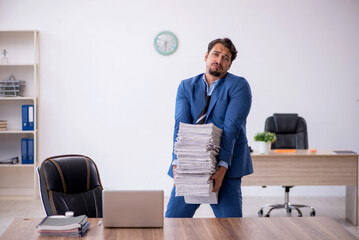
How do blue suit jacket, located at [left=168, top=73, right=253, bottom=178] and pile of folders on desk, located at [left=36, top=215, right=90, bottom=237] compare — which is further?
blue suit jacket, located at [left=168, top=73, right=253, bottom=178]

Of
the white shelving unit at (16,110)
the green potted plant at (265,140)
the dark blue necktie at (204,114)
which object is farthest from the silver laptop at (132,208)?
the white shelving unit at (16,110)

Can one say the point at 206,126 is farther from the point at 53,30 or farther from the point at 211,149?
the point at 53,30

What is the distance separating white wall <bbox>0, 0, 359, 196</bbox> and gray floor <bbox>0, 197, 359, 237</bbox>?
0.88ft

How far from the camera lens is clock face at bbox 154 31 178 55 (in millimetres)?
5824

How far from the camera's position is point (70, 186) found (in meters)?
2.64

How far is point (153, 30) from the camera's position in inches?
230

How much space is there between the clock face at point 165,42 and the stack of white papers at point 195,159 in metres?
3.54

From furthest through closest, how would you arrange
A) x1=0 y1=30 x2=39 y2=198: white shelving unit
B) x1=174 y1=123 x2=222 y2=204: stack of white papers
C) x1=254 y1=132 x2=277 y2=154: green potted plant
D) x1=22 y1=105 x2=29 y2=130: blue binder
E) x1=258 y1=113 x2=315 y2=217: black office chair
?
x1=0 y1=30 x2=39 y2=198: white shelving unit → x1=22 y1=105 x2=29 y2=130: blue binder → x1=258 y1=113 x2=315 y2=217: black office chair → x1=254 y1=132 x2=277 y2=154: green potted plant → x1=174 y1=123 x2=222 y2=204: stack of white papers

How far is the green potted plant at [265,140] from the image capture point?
182 inches

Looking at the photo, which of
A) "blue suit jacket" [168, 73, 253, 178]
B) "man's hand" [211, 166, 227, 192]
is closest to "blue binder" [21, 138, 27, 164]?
"blue suit jacket" [168, 73, 253, 178]

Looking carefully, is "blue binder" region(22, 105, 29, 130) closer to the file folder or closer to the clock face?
the file folder

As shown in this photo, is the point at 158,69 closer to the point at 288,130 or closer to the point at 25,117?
the point at 25,117

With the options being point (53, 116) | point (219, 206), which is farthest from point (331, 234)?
point (53, 116)

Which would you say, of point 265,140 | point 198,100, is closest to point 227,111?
point 198,100
